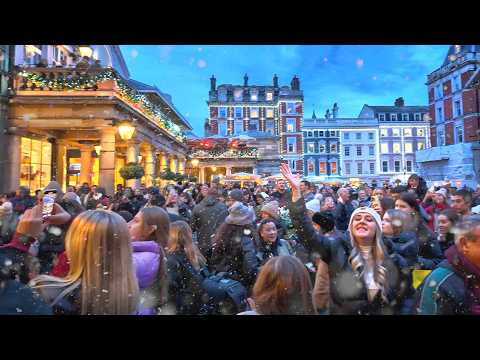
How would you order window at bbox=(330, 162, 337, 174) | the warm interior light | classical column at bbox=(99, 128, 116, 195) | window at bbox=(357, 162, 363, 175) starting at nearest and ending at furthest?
1. classical column at bbox=(99, 128, 116, 195)
2. the warm interior light
3. window at bbox=(357, 162, 363, 175)
4. window at bbox=(330, 162, 337, 174)

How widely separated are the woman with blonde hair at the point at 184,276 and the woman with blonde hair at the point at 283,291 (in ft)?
3.19

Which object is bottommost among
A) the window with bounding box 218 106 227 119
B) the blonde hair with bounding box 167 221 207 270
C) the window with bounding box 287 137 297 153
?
the blonde hair with bounding box 167 221 207 270

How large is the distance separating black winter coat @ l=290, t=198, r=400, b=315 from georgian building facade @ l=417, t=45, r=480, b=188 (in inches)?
1382

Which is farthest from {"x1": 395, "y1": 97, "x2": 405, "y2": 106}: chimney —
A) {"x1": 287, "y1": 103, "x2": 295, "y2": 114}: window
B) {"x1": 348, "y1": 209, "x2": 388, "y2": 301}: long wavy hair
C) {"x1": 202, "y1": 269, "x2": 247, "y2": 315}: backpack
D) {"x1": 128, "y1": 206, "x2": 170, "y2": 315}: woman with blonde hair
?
{"x1": 128, "y1": 206, "x2": 170, "y2": 315}: woman with blonde hair

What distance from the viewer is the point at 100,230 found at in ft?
7.75

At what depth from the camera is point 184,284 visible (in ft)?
10.9

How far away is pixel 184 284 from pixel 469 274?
2.21m

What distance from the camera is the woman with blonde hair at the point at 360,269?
2947 mm

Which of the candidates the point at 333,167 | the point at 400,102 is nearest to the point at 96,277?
the point at 333,167

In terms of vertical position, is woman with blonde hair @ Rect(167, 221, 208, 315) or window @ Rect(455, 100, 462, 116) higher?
window @ Rect(455, 100, 462, 116)

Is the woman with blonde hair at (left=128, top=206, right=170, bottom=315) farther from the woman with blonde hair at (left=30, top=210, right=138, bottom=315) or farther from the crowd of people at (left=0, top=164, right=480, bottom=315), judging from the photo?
the woman with blonde hair at (left=30, top=210, right=138, bottom=315)

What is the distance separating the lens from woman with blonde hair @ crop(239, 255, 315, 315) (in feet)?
7.78

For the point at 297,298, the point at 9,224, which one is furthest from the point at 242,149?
the point at 297,298

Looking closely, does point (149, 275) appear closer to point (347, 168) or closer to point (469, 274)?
point (469, 274)
